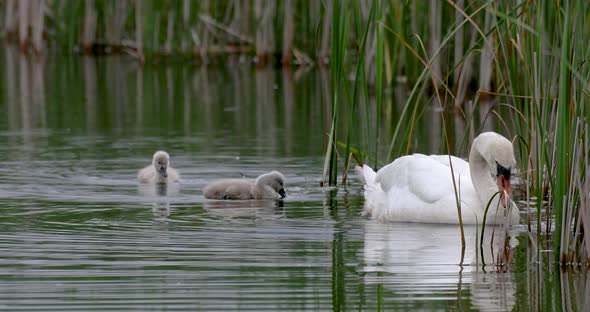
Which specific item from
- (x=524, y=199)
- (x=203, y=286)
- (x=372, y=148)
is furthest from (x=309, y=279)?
(x=372, y=148)

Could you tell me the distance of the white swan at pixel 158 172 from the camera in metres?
10.4

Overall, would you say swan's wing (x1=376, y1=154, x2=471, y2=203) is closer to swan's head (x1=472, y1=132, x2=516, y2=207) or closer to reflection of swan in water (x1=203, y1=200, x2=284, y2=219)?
swan's head (x1=472, y1=132, x2=516, y2=207)

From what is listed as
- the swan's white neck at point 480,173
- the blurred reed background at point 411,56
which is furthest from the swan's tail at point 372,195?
the swan's white neck at point 480,173

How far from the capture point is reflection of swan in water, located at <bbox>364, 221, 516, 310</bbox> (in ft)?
19.5

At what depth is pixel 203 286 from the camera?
6027 millimetres

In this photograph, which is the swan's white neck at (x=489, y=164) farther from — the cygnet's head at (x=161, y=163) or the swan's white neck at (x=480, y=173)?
the cygnet's head at (x=161, y=163)

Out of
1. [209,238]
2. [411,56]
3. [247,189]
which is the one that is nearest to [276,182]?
[247,189]

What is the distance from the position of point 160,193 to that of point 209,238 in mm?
2370

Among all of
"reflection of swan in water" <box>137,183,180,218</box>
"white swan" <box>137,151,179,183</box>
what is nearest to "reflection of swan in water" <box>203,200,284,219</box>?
"reflection of swan in water" <box>137,183,180,218</box>

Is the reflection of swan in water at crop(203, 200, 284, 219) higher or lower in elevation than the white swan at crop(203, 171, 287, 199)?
lower

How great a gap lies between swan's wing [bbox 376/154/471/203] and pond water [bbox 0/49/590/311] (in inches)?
9.1

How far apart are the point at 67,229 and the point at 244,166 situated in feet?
11.7

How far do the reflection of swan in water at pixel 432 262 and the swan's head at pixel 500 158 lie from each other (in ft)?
1.00

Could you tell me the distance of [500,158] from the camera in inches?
306
